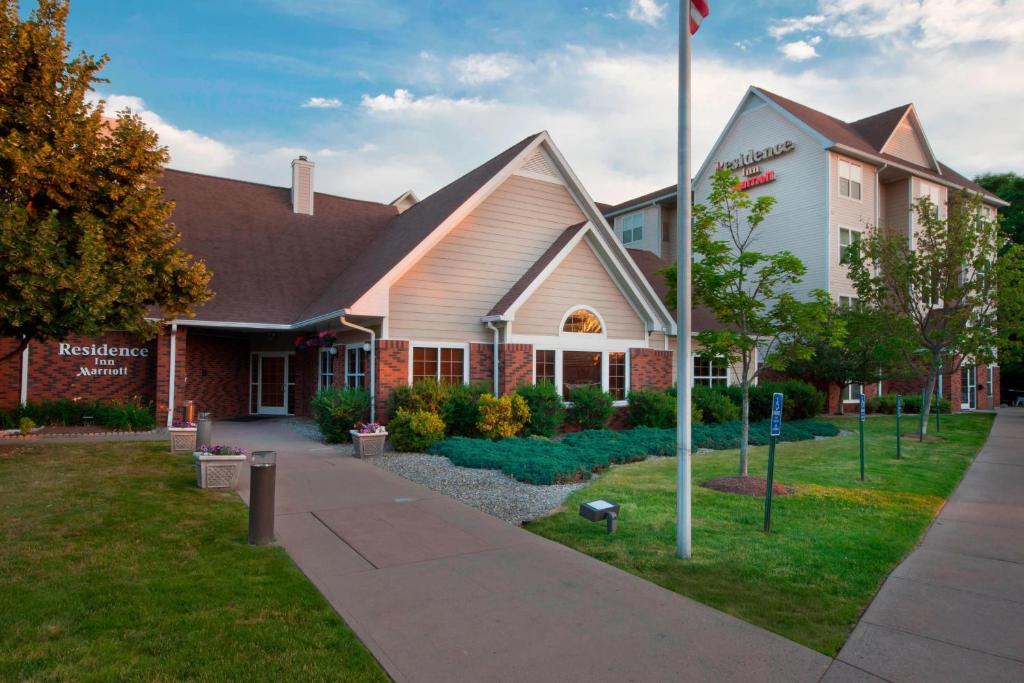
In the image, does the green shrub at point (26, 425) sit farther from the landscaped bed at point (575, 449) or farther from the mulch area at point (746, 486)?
the mulch area at point (746, 486)

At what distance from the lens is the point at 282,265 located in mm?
19703

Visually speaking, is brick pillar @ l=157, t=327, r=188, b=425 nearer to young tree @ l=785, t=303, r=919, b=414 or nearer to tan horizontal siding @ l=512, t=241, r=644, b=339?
tan horizontal siding @ l=512, t=241, r=644, b=339

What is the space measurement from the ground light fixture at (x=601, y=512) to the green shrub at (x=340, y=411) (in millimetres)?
8071

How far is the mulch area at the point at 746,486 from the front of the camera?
30.6 feet

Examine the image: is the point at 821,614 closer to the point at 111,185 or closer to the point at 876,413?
the point at 111,185

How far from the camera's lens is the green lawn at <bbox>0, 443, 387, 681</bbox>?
395 centimetres

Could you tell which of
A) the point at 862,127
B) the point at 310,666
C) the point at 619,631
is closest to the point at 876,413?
the point at 862,127

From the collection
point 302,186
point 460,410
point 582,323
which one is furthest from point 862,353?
point 302,186

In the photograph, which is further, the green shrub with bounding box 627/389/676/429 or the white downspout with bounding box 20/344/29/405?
the green shrub with bounding box 627/389/676/429

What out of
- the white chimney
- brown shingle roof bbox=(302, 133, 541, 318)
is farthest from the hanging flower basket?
the white chimney

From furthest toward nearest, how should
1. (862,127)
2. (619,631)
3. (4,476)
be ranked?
(862,127) < (4,476) < (619,631)

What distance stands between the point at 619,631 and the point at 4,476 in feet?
31.5

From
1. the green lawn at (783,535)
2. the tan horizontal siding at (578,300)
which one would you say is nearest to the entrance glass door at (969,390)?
the tan horizontal siding at (578,300)

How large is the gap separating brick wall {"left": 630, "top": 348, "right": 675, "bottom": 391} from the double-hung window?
5.15m
